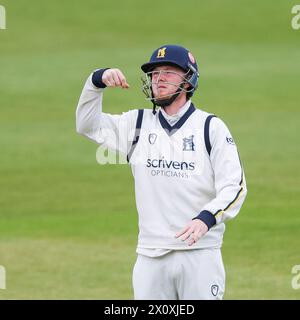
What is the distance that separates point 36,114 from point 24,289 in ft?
30.5

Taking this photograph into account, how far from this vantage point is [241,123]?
2073cm

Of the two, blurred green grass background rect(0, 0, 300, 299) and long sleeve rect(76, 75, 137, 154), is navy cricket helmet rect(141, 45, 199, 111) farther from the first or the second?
blurred green grass background rect(0, 0, 300, 299)

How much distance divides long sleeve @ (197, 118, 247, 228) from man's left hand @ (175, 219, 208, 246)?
16 cm

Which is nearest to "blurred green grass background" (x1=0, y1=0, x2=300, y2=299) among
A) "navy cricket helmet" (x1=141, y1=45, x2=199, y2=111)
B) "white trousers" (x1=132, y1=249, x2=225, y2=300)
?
"white trousers" (x1=132, y1=249, x2=225, y2=300)

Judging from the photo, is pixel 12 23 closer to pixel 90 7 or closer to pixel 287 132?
pixel 90 7

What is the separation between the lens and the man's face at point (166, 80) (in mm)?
8688

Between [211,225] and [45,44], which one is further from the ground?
[45,44]

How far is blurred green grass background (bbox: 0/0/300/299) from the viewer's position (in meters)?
13.4

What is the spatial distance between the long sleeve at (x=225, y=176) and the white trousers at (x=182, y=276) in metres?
0.40

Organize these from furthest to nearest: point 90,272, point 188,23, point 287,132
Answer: point 188,23, point 287,132, point 90,272

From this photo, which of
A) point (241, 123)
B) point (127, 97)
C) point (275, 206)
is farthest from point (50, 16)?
point (275, 206)
